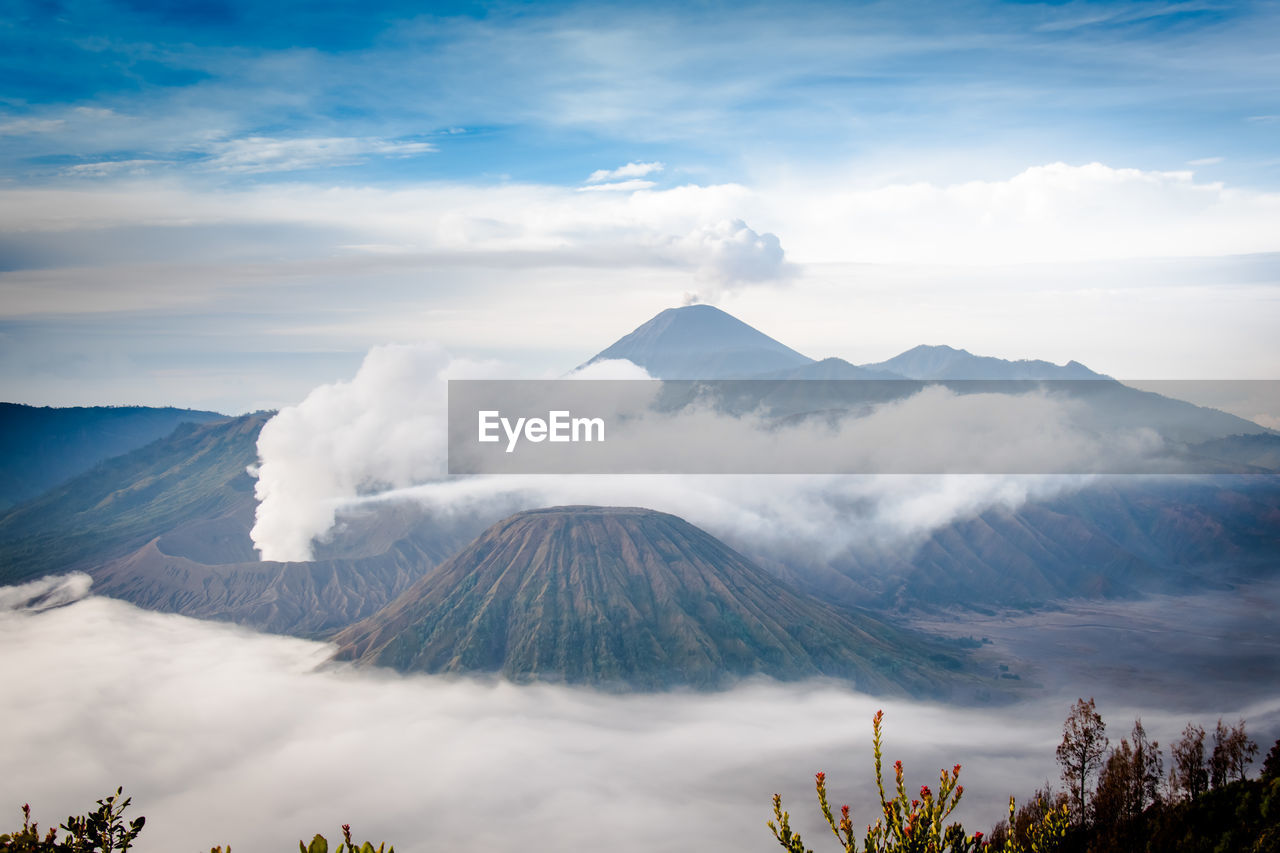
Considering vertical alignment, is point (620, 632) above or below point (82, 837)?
below

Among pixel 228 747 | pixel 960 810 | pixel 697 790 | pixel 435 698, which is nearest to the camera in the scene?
pixel 960 810

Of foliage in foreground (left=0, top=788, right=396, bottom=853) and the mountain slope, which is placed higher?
foliage in foreground (left=0, top=788, right=396, bottom=853)

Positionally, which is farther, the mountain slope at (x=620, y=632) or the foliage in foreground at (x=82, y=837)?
the mountain slope at (x=620, y=632)

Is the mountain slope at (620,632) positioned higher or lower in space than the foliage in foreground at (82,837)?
lower

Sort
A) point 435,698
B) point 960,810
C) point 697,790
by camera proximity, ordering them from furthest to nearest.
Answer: point 435,698
point 697,790
point 960,810

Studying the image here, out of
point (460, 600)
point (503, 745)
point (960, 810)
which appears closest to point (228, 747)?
point (503, 745)

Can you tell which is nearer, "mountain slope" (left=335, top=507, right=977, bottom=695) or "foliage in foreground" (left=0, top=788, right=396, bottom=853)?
"foliage in foreground" (left=0, top=788, right=396, bottom=853)

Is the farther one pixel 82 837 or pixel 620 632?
pixel 620 632

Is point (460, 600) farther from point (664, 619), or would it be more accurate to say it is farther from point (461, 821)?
point (461, 821)
